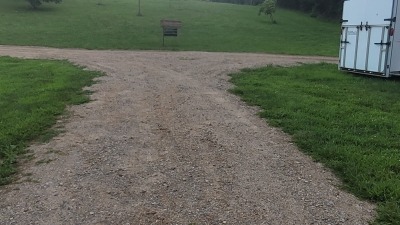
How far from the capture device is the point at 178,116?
847cm

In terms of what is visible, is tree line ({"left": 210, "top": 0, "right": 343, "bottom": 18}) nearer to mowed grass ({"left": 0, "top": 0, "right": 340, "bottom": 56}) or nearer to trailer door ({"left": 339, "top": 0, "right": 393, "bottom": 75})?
mowed grass ({"left": 0, "top": 0, "right": 340, "bottom": 56})

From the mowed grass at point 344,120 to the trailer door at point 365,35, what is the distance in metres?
0.48

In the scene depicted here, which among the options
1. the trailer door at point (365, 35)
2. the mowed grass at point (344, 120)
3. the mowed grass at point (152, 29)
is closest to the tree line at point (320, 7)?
the mowed grass at point (152, 29)

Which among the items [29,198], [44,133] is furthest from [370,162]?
[44,133]

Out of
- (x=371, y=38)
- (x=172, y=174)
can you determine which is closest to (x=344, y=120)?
(x=172, y=174)

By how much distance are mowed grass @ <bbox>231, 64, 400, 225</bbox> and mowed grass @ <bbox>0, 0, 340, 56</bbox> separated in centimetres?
1093

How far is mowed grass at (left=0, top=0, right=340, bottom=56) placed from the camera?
25422 mm

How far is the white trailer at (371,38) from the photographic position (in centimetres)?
1292

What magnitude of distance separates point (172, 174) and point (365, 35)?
10.6m

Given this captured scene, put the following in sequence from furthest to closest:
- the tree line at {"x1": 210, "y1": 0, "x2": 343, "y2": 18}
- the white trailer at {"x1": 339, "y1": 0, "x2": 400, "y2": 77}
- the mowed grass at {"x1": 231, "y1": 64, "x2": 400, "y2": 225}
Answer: the tree line at {"x1": 210, "y1": 0, "x2": 343, "y2": 18}, the white trailer at {"x1": 339, "y1": 0, "x2": 400, "y2": 77}, the mowed grass at {"x1": 231, "y1": 64, "x2": 400, "y2": 225}

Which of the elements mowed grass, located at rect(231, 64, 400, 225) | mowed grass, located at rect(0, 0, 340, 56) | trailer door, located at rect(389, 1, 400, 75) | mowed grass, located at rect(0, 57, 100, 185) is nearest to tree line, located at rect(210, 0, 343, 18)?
mowed grass, located at rect(0, 0, 340, 56)

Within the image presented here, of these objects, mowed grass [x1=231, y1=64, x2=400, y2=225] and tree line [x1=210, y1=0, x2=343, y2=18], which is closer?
mowed grass [x1=231, y1=64, x2=400, y2=225]

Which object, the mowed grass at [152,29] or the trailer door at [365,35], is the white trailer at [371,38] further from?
the mowed grass at [152,29]

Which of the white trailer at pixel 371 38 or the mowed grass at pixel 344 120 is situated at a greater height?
the white trailer at pixel 371 38
